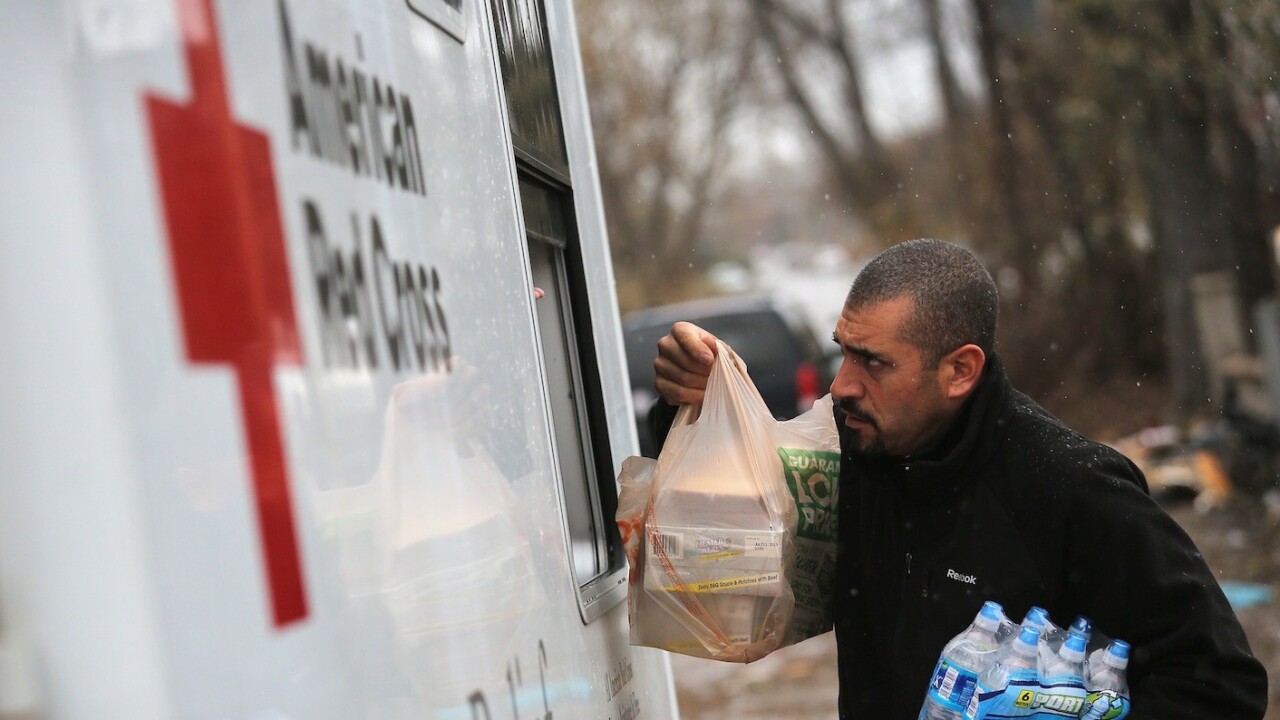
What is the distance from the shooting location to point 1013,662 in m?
2.20

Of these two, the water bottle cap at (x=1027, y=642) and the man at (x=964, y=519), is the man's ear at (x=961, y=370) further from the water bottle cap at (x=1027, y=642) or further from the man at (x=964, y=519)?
the water bottle cap at (x=1027, y=642)

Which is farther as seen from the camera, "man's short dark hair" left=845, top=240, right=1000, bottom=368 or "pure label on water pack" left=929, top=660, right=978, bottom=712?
"man's short dark hair" left=845, top=240, right=1000, bottom=368

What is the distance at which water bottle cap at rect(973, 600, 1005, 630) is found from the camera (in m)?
2.27

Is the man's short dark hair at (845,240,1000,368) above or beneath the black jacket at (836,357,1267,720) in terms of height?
Result: above

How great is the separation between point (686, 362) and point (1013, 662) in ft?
2.90

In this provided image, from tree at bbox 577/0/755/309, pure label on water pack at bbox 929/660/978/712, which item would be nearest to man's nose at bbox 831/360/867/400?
pure label on water pack at bbox 929/660/978/712

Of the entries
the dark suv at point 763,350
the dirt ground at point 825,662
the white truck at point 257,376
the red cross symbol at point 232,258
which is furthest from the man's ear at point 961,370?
the dark suv at point 763,350

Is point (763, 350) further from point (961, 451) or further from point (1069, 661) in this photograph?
point (1069, 661)

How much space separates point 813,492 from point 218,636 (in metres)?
1.72

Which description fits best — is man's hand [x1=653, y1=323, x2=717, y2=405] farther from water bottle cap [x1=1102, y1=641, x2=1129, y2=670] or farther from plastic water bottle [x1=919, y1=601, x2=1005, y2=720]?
water bottle cap [x1=1102, y1=641, x2=1129, y2=670]

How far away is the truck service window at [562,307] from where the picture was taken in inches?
99.0

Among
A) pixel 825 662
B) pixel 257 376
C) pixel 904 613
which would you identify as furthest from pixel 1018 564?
pixel 825 662

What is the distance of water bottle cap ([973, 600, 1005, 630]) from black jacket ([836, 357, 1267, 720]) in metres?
0.07

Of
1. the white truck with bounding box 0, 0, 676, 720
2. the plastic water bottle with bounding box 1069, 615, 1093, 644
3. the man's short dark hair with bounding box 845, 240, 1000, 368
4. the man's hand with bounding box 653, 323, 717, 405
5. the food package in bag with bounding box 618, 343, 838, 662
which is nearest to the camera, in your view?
the white truck with bounding box 0, 0, 676, 720
